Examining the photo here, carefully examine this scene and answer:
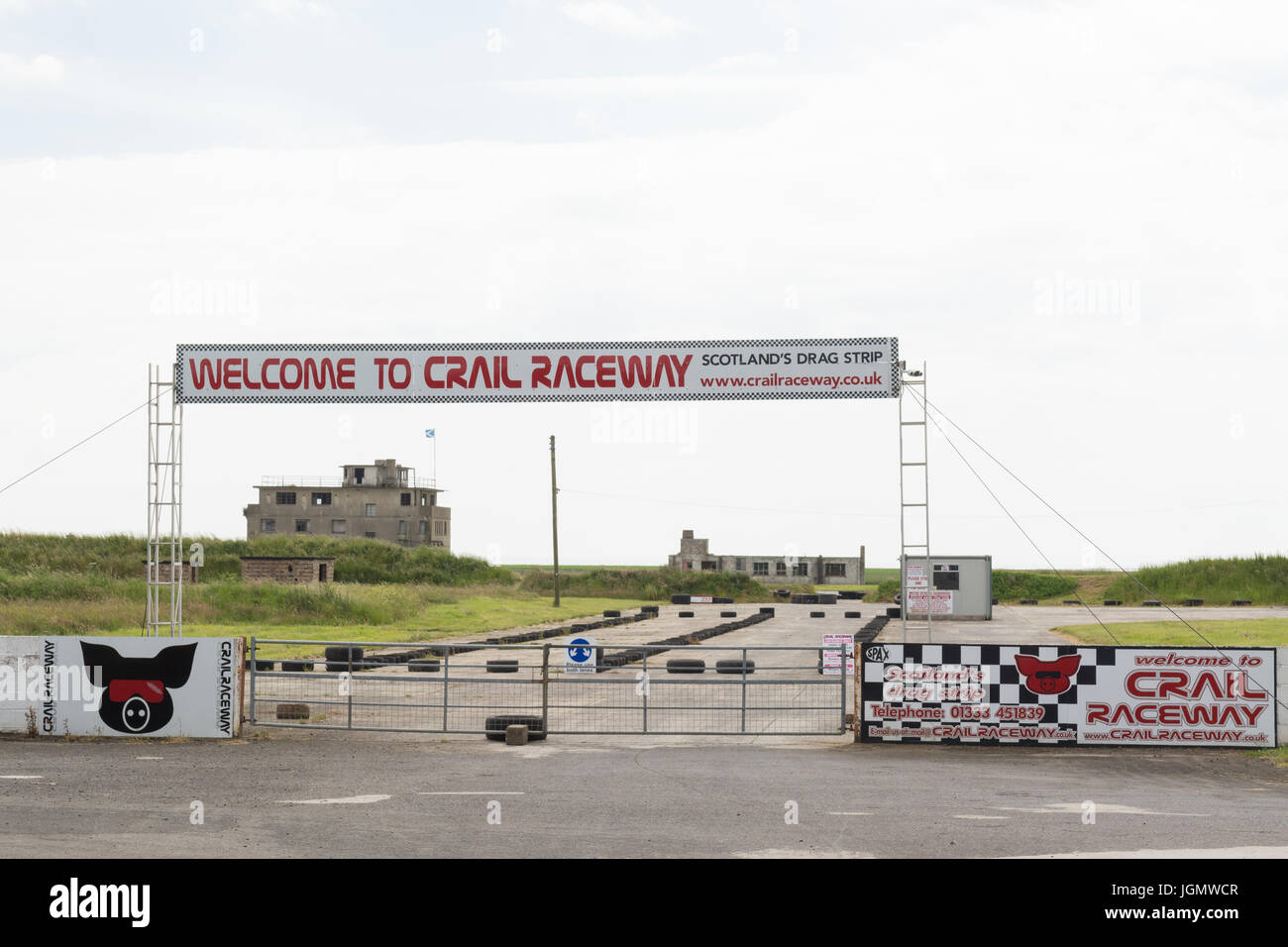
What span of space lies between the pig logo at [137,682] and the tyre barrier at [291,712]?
1.91m

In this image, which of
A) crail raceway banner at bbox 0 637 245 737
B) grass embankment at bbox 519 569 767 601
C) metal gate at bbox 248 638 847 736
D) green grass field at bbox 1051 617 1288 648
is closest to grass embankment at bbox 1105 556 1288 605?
green grass field at bbox 1051 617 1288 648

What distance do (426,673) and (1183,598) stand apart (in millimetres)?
49235

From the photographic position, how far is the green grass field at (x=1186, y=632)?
33.0 m

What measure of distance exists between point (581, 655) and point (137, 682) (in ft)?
23.5

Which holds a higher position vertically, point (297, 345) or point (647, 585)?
point (297, 345)

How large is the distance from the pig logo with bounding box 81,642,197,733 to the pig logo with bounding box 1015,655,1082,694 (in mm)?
11156

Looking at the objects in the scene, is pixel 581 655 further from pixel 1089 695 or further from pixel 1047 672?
pixel 1089 695

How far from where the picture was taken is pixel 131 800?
38.6 ft

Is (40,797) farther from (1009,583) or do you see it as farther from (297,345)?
(1009,583)

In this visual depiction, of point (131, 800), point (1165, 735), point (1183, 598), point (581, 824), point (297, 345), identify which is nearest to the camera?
point (581, 824)

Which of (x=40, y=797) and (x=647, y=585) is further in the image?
(x=647, y=585)

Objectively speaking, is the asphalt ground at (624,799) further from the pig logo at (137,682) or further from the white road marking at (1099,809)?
the pig logo at (137,682)
